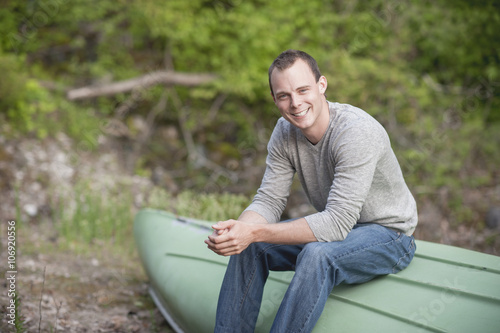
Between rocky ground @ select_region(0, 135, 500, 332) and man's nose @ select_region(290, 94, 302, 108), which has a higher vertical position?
man's nose @ select_region(290, 94, 302, 108)

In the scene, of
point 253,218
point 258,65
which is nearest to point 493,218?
point 258,65

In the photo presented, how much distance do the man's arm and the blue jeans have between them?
2.4 inches

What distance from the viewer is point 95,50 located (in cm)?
657

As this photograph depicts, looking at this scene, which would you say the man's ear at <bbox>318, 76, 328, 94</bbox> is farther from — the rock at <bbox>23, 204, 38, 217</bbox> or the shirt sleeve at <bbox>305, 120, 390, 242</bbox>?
the rock at <bbox>23, 204, 38, 217</bbox>

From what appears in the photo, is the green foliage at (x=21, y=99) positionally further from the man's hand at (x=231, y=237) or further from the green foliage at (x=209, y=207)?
the man's hand at (x=231, y=237)

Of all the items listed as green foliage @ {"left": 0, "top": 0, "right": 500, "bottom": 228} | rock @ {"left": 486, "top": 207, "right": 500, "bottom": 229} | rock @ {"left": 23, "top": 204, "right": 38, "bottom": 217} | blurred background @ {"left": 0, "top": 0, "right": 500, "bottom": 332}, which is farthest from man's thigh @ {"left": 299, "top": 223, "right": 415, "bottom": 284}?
rock @ {"left": 23, "top": 204, "right": 38, "bottom": 217}

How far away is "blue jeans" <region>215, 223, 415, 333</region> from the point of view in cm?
160

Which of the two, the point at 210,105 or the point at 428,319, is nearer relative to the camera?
the point at 428,319

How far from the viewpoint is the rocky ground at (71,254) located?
2.57 m

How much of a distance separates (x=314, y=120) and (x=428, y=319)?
2.84 ft

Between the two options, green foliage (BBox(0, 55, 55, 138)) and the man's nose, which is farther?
green foliage (BBox(0, 55, 55, 138))

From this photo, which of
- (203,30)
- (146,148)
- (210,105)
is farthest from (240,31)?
(146,148)

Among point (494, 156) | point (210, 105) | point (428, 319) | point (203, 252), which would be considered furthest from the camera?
point (210, 105)

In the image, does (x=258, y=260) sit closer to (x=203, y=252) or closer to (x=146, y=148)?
(x=203, y=252)
